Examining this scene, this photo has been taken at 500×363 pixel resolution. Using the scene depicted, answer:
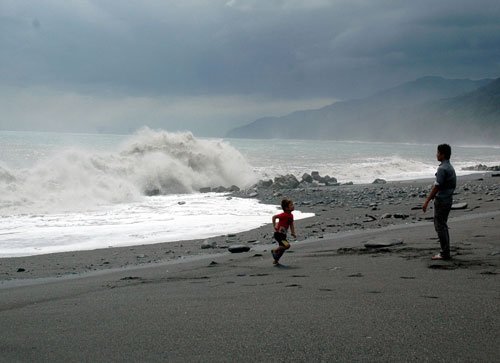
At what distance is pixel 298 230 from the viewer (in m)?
12.4

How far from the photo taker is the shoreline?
8570 mm

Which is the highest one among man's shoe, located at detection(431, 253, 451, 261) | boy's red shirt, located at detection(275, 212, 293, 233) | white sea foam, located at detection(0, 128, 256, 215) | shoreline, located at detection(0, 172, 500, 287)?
white sea foam, located at detection(0, 128, 256, 215)

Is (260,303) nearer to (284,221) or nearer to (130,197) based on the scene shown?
(284,221)

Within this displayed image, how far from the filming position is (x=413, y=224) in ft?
40.9

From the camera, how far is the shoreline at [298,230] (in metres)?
8.57

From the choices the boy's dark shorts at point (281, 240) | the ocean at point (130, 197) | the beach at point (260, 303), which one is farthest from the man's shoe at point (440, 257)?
the ocean at point (130, 197)

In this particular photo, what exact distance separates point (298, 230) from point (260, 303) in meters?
7.31

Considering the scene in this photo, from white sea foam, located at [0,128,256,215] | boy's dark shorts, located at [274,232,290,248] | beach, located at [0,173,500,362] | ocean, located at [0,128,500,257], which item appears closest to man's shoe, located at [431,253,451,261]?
beach, located at [0,173,500,362]

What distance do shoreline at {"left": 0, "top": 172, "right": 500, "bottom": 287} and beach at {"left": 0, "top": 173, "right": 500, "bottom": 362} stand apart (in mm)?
77

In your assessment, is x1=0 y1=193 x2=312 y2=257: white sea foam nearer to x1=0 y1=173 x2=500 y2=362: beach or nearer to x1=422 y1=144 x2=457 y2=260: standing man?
x1=0 y1=173 x2=500 y2=362: beach

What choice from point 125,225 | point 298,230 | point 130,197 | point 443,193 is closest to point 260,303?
point 443,193

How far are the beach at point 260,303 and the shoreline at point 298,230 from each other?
0.25 ft

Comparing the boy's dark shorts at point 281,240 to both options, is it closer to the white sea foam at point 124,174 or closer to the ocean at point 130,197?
the ocean at point 130,197

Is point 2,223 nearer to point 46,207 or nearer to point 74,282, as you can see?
point 46,207
